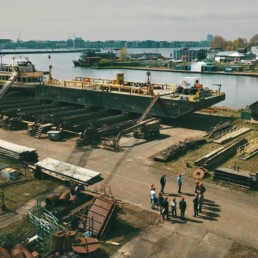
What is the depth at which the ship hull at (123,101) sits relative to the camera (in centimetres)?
3528

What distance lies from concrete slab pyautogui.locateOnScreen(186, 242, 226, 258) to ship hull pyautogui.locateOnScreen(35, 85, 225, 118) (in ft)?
71.2

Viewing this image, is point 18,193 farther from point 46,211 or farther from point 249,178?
point 249,178

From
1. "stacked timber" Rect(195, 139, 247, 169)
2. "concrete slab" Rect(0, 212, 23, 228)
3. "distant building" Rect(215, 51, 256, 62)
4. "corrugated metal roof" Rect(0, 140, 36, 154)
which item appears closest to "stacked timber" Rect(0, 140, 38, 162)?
"corrugated metal roof" Rect(0, 140, 36, 154)

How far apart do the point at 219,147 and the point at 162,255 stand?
1566 centimetres

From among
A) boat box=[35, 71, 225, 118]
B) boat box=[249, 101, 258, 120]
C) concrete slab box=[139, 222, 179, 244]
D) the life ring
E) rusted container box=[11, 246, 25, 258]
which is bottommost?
concrete slab box=[139, 222, 179, 244]

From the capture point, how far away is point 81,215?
53.1ft

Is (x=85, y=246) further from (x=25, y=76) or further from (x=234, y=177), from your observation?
(x=25, y=76)

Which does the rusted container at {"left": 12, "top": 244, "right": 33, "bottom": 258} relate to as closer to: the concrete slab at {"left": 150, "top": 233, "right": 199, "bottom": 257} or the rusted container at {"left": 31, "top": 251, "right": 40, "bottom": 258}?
Result: the rusted container at {"left": 31, "top": 251, "right": 40, "bottom": 258}

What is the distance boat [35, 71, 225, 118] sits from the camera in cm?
3566

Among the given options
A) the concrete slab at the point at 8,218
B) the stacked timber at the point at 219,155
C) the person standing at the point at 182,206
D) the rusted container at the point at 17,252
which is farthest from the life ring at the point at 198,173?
the rusted container at the point at 17,252

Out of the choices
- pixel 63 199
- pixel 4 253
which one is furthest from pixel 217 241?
pixel 4 253

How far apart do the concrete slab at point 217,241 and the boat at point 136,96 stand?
20792 mm

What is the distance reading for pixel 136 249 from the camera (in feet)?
46.2

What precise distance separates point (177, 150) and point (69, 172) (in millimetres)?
9705
